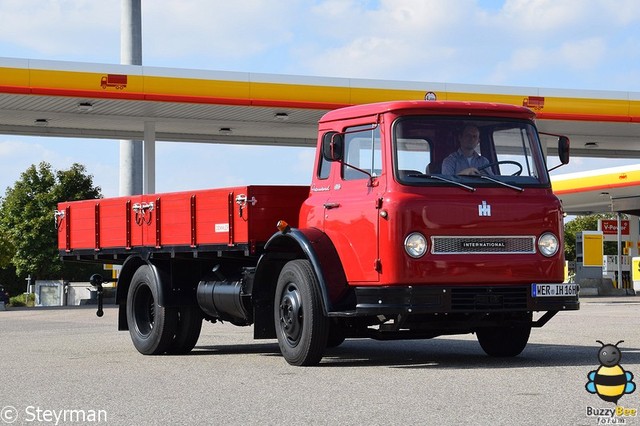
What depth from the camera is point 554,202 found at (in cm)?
1084

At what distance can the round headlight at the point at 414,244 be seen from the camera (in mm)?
10250

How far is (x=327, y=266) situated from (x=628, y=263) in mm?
36972

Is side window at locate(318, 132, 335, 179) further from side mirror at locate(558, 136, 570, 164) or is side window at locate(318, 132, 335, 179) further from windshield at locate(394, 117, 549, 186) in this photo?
side mirror at locate(558, 136, 570, 164)

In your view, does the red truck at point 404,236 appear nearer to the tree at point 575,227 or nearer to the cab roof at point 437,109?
the cab roof at point 437,109

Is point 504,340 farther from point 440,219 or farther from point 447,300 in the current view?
point 440,219

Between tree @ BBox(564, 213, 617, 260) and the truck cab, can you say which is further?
tree @ BBox(564, 213, 617, 260)

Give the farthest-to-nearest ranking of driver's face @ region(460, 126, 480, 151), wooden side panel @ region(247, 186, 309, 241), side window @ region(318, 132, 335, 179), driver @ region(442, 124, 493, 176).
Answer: wooden side panel @ region(247, 186, 309, 241)
side window @ region(318, 132, 335, 179)
driver's face @ region(460, 126, 480, 151)
driver @ region(442, 124, 493, 176)

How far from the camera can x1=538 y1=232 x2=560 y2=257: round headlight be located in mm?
10688

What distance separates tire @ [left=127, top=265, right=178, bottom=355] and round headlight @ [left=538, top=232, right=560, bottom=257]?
15.7 feet

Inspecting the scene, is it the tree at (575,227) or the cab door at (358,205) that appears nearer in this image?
the cab door at (358,205)

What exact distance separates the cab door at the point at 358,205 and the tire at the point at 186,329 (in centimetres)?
318

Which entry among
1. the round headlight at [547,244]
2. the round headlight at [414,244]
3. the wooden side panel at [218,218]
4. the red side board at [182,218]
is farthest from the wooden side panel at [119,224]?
the round headlight at [547,244]

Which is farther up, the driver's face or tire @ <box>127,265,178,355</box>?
the driver's face

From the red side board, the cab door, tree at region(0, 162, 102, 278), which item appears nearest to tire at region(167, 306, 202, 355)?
the red side board
